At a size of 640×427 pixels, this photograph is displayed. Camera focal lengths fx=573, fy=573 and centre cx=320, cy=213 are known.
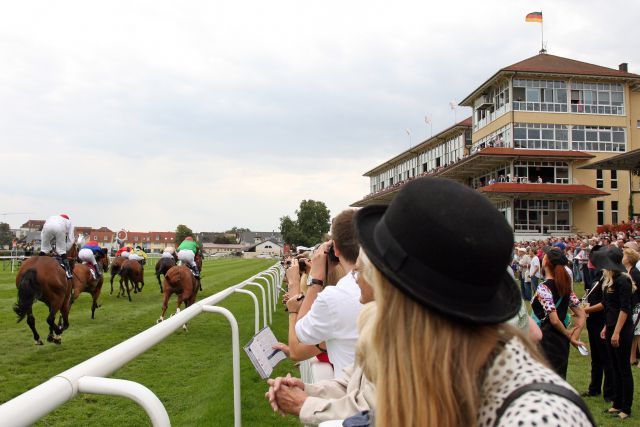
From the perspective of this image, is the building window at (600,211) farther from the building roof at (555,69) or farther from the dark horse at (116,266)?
the dark horse at (116,266)

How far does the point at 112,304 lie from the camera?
1606cm

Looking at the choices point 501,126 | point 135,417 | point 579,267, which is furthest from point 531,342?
point 501,126

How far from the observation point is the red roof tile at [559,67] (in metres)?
40.8

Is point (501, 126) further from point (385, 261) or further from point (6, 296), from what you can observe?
point (385, 261)

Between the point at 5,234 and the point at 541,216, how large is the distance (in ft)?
303

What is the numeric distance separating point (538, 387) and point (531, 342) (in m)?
0.20

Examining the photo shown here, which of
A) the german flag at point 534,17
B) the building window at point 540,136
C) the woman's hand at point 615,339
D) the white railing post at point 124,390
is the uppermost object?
the german flag at point 534,17

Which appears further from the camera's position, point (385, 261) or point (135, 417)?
point (135, 417)

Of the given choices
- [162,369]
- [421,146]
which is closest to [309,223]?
[421,146]

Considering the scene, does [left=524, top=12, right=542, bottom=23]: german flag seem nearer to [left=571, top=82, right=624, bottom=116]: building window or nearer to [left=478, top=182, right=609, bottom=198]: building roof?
[left=571, top=82, right=624, bottom=116]: building window

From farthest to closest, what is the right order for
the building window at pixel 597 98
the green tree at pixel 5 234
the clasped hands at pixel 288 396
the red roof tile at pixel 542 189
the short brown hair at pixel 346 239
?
the green tree at pixel 5 234, the building window at pixel 597 98, the red roof tile at pixel 542 189, the short brown hair at pixel 346 239, the clasped hands at pixel 288 396

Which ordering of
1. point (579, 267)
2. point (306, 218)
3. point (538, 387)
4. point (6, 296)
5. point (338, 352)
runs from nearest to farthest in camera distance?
point (538, 387), point (338, 352), point (6, 296), point (579, 267), point (306, 218)

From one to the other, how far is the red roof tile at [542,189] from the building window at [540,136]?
3511mm

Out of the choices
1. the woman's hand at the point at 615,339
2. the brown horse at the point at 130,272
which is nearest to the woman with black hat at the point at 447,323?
the woman's hand at the point at 615,339
